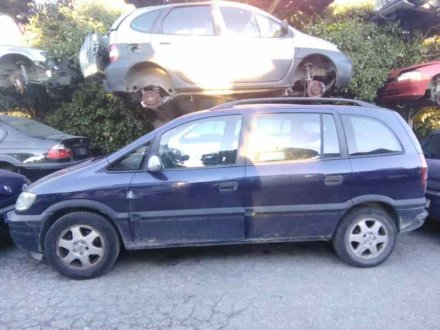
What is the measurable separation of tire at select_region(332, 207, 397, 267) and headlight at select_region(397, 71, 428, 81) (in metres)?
4.37

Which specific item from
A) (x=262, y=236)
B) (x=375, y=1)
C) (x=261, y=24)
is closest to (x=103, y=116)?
(x=261, y=24)

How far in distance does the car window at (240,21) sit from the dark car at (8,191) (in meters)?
3.99

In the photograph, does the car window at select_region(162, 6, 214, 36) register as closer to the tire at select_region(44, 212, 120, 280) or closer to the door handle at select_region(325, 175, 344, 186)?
the door handle at select_region(325, 175, 344, 186)

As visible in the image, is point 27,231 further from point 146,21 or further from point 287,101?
point 146,21

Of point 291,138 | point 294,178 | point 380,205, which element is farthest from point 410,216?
point 291,138

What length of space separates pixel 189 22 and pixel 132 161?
342cm

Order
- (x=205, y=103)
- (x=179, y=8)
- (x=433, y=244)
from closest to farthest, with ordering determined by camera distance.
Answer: (x=433, y=244) → (x=179, y=8) → (x=205, y=103)

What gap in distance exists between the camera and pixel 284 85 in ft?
21.2

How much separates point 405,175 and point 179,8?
14.6ft

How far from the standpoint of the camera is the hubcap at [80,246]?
366 centimetres

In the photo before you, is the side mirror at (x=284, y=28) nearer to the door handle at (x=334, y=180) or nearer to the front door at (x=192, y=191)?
the front door at (x=192, y=191)

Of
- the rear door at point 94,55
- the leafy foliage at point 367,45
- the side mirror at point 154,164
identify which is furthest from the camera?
the leafy foliage at point 367,45

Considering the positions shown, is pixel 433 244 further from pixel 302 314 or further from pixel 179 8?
pixel 179 8

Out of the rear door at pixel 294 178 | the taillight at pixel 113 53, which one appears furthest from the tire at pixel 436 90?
the taillight at pixel 113 53
